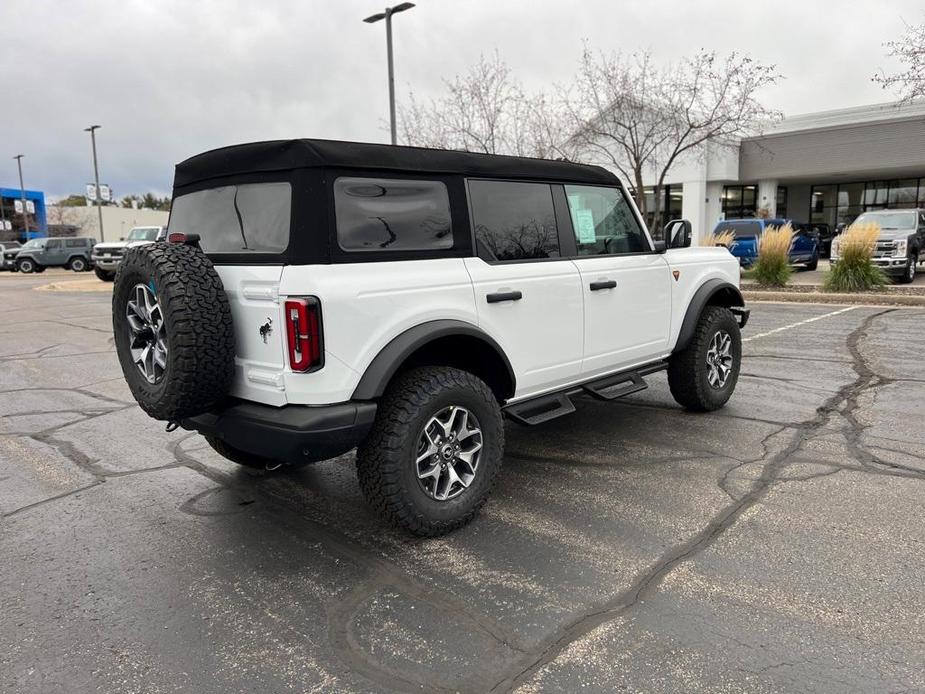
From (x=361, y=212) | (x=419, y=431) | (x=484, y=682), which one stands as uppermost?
(x=361, y=212)

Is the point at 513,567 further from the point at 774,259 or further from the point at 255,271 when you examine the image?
the point at 774,259

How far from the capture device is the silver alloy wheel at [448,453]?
350 centimetres

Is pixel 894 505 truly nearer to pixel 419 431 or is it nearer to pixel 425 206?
pixel 419 431

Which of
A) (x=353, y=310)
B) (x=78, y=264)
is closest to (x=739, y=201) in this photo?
(x=78, y=264)

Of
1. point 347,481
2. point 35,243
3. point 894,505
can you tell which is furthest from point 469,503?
point 35,243

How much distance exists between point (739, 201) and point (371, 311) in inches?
1472

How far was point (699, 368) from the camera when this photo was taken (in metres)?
5.49

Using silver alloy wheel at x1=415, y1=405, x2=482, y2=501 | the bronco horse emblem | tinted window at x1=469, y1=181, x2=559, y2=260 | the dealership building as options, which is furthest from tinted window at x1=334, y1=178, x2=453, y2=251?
the dealership building

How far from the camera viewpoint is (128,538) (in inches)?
145

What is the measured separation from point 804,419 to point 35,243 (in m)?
41.9

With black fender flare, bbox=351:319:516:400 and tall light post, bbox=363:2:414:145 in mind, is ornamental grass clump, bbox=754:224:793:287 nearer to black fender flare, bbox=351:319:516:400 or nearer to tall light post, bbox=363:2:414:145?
tall light post, bbox=363:2:414:145

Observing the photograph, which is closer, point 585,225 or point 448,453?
point 448,453

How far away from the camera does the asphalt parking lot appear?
2.53 m

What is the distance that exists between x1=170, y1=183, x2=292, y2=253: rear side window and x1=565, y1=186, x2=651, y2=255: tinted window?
6.64 ft
